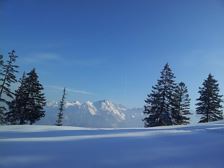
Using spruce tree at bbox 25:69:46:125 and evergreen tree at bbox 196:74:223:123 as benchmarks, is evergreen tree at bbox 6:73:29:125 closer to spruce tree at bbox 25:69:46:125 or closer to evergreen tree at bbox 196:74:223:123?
spruce tree at bbox 25:69:46:125

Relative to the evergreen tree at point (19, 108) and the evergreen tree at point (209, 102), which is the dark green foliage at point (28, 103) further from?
the evergreen tree at point (209, 102)

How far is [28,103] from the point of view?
122 ft

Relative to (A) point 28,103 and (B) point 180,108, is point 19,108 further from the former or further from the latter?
(B) point 180,108

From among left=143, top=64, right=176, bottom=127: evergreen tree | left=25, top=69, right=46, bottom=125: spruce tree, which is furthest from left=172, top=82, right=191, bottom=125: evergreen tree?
left=25, top=69, right=46, bottom=125: spruce tree

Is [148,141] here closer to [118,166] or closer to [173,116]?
[118,166]

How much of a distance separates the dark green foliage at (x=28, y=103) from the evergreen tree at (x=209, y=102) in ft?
84.1

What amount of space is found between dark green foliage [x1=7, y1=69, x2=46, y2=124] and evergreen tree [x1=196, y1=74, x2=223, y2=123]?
1009 inches

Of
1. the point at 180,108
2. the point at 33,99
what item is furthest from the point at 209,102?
the point at 33,99

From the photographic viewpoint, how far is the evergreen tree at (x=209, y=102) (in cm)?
3941

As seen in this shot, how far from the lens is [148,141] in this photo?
712 centimetres

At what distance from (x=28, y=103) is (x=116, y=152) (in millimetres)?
33653

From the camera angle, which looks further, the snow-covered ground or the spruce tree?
the spruce tree

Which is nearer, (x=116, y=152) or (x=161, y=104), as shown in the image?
(x=116, y=152)

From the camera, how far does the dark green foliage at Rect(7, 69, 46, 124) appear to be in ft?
120
